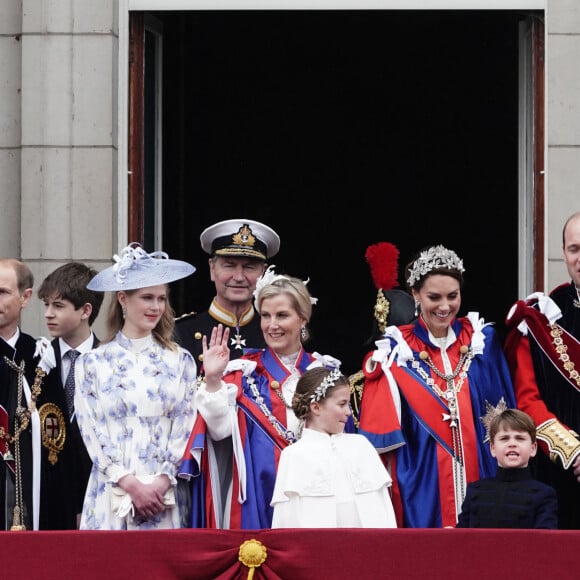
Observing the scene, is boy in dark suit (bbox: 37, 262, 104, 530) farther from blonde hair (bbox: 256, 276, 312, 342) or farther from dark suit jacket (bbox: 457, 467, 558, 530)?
dark suit jacket (bbox: 457, 467, 558, 530)

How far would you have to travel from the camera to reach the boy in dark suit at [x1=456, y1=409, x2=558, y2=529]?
18.5 feet

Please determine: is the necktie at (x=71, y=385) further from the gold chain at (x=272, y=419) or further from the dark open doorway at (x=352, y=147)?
the dark open doorway at (x=352, y=147)

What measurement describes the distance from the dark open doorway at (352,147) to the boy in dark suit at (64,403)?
4.79 meters

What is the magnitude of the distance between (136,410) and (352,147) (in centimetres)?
715

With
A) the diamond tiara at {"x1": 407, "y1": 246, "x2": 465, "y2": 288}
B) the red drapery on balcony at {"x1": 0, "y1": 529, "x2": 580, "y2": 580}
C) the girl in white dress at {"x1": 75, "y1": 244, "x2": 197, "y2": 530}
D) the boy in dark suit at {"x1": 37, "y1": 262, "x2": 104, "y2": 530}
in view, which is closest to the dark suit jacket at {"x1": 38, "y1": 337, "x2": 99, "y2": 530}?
the boy in dark suit at {"x1": 37, "y1": 262, "x2": 104, "y2": 530}

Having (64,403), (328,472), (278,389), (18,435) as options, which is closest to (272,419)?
(278,389)

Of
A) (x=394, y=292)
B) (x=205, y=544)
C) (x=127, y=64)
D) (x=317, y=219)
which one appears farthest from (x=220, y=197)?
(x=205, y=544)

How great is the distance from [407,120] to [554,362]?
667 cm

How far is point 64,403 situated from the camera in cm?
638

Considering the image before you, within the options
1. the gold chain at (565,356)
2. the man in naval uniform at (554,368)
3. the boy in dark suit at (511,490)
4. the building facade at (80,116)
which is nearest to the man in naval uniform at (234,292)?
the building facade at (80,116)

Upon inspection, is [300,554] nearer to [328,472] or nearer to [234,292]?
[328,472]

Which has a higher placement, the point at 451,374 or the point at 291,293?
the point at 291,293

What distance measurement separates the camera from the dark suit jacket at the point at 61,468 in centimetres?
625

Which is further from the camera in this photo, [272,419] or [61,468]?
[61,468]
